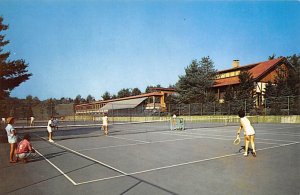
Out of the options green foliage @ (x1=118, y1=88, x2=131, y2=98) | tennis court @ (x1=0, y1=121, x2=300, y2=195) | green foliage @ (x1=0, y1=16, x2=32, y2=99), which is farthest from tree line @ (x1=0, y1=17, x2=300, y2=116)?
green foliage @ (x1=118, y1=88, x2=131, y2=98)

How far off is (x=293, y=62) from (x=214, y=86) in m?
13.5

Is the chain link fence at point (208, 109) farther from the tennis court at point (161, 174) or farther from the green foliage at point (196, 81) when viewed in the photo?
the tennis court at point (161, 174)

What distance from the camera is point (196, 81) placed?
164 feet

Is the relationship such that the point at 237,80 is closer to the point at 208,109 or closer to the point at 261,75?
the point at 261,75

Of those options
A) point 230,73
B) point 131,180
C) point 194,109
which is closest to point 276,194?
point 131,180

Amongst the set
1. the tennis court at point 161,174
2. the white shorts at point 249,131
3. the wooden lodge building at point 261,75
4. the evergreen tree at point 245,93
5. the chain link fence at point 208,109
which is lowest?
the tennis court at point 161,174

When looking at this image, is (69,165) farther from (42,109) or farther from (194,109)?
(42,109)

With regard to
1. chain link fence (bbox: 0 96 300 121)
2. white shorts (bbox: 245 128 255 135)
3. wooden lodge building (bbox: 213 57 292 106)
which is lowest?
white shorts (bbox: 245 128 255 135)

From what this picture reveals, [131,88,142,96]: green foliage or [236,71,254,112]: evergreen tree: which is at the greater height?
[131,88,142,96]: green foliage

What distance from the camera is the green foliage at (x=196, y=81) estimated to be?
49219 millimetres

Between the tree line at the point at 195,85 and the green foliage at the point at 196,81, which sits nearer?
the tree line at the point at 195,85

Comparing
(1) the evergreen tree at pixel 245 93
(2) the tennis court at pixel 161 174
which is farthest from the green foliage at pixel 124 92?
(2) the tennis court at pixel 161 174

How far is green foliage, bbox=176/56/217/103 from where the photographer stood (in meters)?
49.2

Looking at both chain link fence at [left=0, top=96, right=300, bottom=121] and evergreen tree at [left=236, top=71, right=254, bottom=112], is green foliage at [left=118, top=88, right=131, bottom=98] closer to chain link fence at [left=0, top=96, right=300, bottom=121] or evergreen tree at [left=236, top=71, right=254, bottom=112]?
chain link fence at [left=0, top=96, right=300, bottom=121]
